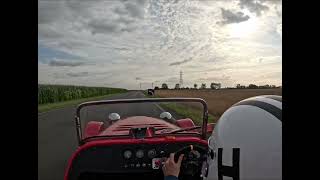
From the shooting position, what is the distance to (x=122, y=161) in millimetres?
3766

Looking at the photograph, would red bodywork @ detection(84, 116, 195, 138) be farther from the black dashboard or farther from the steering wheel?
the steering wheel

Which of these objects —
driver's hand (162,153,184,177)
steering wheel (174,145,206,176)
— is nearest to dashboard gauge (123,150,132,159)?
steering wheel (174,145,206,176)

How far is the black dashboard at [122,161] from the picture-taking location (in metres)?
3.67

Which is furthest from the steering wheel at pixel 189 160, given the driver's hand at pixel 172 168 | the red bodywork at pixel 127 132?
the red bodywork at pixel 127 132

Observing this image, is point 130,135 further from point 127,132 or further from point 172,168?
point 172,168

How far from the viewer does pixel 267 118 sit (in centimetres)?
→ 226

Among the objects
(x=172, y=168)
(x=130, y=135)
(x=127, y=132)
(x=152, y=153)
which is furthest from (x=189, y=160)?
(x=127, y=132)

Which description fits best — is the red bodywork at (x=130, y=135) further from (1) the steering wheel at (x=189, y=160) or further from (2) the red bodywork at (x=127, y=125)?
(1) the steering wheel at (x=189, y=160)

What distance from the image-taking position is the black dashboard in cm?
367
